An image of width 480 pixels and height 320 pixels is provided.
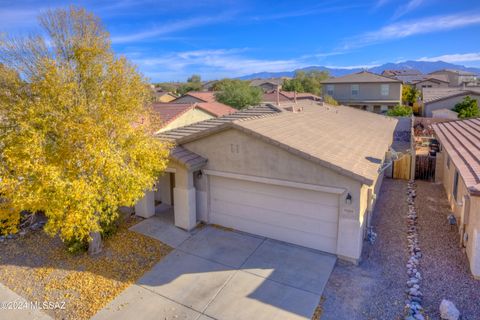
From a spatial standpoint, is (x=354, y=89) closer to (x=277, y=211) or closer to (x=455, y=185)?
(x=455, y=185)

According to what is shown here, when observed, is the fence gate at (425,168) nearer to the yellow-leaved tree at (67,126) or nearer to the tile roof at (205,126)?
the tile roof at (205,126)

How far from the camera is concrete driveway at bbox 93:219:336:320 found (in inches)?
279

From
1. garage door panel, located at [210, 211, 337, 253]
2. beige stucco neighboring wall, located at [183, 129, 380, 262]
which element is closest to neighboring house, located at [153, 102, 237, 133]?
beige stucco neighboring wall, located at [183, 129, 380, 262]

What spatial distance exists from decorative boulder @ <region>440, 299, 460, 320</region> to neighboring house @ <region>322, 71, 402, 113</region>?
44.4 m

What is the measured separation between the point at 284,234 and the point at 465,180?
5089 millimetres

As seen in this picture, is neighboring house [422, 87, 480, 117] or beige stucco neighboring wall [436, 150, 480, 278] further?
neighboring house [422, 87, 480, 117]

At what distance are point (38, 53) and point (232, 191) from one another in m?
6.68

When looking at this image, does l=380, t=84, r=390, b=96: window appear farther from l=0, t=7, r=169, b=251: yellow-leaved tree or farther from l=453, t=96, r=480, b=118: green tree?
l=0, t=7, r=169, b=251: yellow-leaved tree

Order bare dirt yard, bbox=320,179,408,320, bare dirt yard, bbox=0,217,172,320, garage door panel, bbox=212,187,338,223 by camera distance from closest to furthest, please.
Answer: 1. bare dirt yard, bbox=320,179,408,320
2. bare dirt yard, bbox=0,217,172,320
3. garage door panel, bbox=212,187,338,223

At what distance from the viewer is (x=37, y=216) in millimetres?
12297

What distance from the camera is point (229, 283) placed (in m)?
8.04

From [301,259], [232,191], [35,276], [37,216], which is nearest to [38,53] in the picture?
[35,276]

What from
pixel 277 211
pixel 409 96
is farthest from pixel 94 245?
pixel 409 96

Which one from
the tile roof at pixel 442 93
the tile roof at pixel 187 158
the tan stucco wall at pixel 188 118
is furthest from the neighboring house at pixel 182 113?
the tile roof at pixel 442 93
